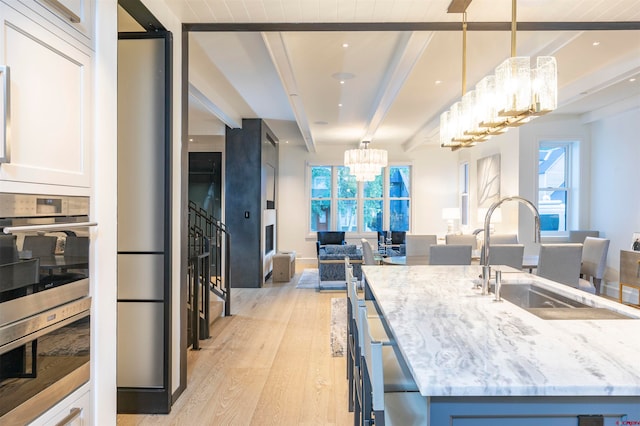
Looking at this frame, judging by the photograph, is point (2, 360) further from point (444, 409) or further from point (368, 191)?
point (368, 191)

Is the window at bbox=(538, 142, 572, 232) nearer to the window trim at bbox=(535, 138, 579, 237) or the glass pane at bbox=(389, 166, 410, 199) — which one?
the window trim at bbox=(535, 138, 579, 237)

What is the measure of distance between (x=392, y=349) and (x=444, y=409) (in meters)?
1.01

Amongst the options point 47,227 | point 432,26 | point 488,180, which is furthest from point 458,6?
point 488,180

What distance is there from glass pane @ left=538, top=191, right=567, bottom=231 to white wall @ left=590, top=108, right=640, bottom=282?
435 millimetres

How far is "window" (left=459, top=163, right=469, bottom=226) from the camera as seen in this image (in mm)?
9875

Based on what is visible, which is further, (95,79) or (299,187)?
(299,187)

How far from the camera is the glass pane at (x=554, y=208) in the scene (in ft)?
24.5

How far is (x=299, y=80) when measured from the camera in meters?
5.13

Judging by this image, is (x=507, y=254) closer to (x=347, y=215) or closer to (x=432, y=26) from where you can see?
(x=432, y=26)

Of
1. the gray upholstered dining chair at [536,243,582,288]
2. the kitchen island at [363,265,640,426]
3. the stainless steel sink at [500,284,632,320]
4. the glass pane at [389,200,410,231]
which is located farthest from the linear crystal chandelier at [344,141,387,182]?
the kitchen island at [363,265,640,426]

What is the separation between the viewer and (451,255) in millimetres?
4578

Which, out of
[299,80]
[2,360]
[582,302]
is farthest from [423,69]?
[2,360]

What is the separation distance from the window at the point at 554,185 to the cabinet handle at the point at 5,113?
7807 mm

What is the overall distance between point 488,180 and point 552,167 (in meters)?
1.16
